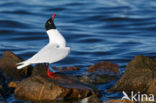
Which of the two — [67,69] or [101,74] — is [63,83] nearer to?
[101,74]

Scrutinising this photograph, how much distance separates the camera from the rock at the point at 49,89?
7438 millimetres

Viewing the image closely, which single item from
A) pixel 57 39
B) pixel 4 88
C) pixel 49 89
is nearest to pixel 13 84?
pixel 4 88

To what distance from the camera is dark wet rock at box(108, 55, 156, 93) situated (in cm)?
798

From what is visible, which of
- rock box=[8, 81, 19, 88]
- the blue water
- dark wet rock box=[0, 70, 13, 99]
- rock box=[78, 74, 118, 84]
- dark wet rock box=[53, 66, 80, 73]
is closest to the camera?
dark wet rock box=[0, 70, 13, 99]

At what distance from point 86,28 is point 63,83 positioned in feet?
28.3

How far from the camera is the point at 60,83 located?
7605mm

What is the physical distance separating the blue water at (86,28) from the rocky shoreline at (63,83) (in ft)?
6.40

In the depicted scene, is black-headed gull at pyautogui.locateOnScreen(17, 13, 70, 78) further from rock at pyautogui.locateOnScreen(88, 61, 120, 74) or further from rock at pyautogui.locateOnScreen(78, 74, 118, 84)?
rock at pyautogui.locateOnScreen(88, 61, 120, 74)

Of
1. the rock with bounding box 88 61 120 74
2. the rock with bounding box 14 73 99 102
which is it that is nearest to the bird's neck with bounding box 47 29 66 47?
the rock with bounding box 14 73 99 102

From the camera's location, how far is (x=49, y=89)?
7441 mm

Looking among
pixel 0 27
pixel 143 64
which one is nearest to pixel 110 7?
pixel 0 27

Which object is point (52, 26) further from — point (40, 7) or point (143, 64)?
point (40, 7)

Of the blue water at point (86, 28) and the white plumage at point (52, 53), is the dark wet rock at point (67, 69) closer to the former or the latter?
the blue water at point (86, 28)

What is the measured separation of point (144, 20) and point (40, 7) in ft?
15.6
